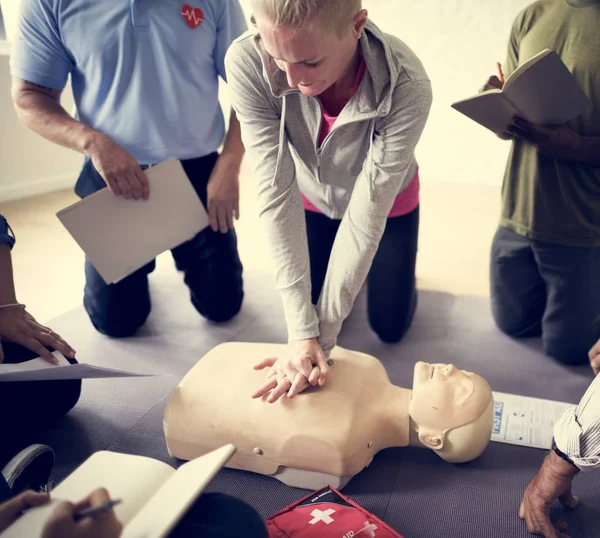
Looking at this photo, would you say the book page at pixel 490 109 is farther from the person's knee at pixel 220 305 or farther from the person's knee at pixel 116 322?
the person's knee at pixel 116 322

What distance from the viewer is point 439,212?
292 centimetres

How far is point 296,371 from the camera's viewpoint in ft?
3.77

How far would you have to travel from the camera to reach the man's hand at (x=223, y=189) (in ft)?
5.46

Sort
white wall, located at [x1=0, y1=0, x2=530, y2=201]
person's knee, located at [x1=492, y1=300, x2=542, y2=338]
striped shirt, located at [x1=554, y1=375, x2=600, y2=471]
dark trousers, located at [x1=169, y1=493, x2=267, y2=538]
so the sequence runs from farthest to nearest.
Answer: white wall, located at [x1=0, y1=0, x2=530, y2=201] < person's knee, located at [x1=492, y1=300, x2=542, y2=338] < striped shirt, located at [x1=554, y1=375, x2=600, y2=471] < dark trousers, located at [x1=169, y1=493, x2=267, y2=538]

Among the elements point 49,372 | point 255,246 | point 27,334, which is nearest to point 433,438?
point 49,372

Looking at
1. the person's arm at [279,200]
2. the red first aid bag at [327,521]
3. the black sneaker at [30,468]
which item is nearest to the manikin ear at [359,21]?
the person's arm at [279,200]

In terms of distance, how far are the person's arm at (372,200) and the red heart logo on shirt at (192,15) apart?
663mm

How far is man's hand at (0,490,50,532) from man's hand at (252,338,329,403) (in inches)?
19.7

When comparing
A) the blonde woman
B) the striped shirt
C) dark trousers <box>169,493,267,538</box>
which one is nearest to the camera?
dark trousers <box>169,493,267,538</box>

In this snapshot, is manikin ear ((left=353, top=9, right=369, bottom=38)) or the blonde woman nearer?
manikin ear ((left=353, top=9, right=369, bottom=38))

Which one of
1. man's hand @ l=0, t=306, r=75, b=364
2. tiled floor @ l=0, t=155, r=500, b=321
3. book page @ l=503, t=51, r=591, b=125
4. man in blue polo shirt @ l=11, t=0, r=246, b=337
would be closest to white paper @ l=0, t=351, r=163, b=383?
man's hand @ l=0, t=306, r=75, b=364

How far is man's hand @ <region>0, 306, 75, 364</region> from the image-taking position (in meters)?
1.16

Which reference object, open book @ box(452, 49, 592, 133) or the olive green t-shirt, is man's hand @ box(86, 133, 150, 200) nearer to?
open book @ box(452, 49, 592, 133)

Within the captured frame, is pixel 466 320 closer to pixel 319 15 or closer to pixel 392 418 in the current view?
pixel 392 418
